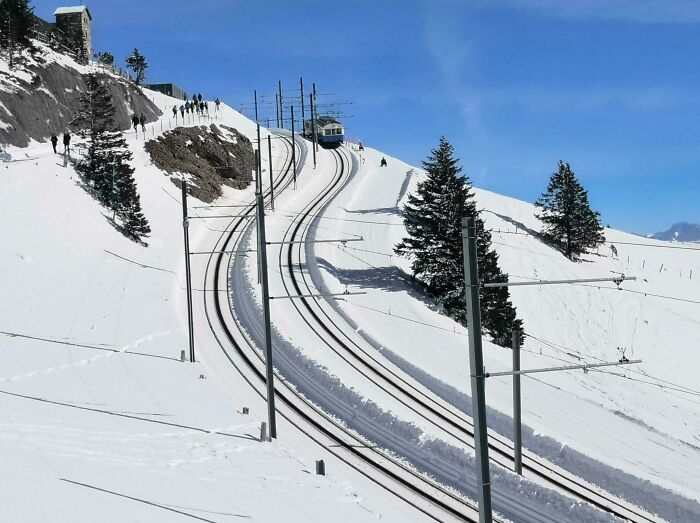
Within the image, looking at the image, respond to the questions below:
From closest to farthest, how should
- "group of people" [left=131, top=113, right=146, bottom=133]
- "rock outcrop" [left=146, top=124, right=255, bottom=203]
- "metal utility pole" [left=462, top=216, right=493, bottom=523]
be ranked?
"metal utility pole" [left=462, top=216, right=493, bottom=523] < "rock outcrop" [left=146, top=124, right=255, bottom=203] < "group of people" [left=131, top=113, right=146, bottom=133]

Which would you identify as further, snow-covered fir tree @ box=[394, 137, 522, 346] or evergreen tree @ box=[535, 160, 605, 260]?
evergreen tree @ box=[535, 160, 605, 260]

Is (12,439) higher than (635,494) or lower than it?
higher

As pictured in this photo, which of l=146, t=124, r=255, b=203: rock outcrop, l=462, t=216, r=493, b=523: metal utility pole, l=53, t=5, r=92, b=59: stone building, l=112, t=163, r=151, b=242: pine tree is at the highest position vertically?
l=53, t=5, r=92, b=59: stone building

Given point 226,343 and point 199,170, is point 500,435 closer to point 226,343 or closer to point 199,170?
point 226,343

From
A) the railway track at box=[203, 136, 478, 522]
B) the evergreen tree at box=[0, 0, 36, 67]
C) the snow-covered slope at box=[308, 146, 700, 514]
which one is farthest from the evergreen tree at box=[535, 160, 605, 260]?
the evergreen tree at box=[0, 0, 36, 67]

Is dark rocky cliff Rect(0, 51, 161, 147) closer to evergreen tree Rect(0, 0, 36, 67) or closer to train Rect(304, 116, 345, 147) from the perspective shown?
evergreen tree Rect(0, 0, 36, 67)

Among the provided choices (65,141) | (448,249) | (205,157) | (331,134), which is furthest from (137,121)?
(448,249)

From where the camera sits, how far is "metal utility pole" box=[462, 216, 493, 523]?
10609 mm

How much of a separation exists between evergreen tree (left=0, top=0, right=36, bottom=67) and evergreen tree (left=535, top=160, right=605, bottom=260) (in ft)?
162

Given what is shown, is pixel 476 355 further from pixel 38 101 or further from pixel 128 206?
pixel 38 101

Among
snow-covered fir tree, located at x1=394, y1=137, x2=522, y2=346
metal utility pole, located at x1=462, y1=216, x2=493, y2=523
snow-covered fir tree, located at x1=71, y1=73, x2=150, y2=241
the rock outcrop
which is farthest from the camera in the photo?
the rock outcrop

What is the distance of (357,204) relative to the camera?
66.3 metres

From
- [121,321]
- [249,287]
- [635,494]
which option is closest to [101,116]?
[249,287]

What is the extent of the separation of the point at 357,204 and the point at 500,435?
43.7 m
